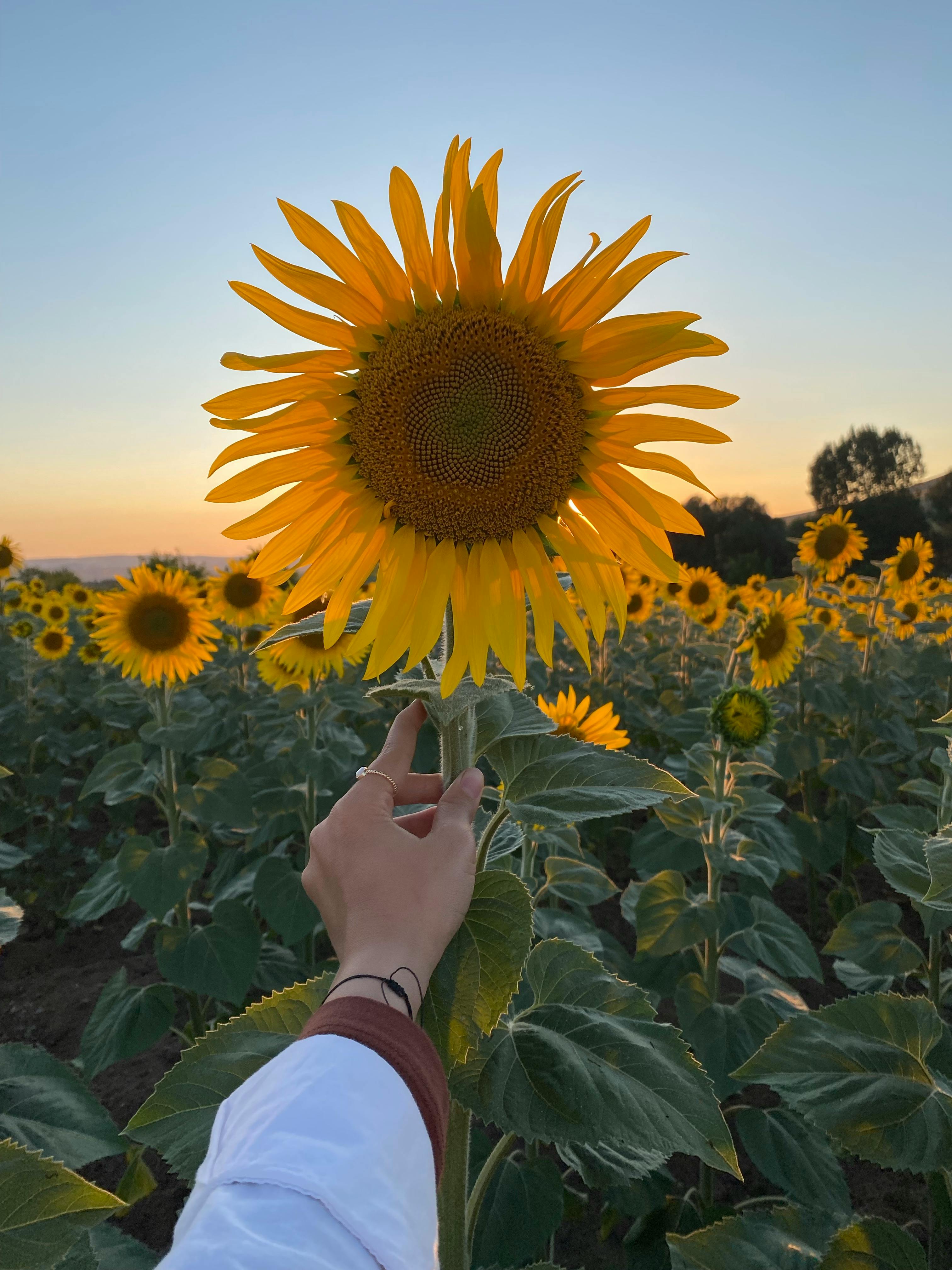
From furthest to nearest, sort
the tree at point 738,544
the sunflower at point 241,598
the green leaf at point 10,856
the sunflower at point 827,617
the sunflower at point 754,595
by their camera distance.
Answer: the tree at point 738,544 < the sunflower at point 827,617 < the sunflower at point 754,595 < the sunflower at point 241,598 < the green leaf at point 10,856

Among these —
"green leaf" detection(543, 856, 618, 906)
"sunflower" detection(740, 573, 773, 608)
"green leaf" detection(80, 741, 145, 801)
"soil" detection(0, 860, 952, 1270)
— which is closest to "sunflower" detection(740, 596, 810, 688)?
"soil" detection(0, 860, 952, 1270)

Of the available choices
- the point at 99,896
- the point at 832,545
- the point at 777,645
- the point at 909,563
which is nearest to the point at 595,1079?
the point at 99,896

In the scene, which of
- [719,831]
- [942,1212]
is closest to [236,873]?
[719,831]

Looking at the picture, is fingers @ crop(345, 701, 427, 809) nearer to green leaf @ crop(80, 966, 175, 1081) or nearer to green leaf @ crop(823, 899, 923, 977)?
green leaf @ crop(823, 899, 923, 977)

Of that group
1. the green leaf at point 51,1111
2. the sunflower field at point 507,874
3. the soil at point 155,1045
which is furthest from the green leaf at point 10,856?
the soil at point 155,1045

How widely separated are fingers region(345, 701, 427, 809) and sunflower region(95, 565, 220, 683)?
11.5 feet

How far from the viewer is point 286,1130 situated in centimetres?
90

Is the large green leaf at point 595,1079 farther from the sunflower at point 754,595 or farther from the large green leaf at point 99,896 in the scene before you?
the sunflower at point 754,595

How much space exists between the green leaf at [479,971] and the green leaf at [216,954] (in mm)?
2294

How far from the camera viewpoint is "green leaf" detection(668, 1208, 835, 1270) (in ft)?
6.34

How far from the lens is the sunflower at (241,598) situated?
21.3ft

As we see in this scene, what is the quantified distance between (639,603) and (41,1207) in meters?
9.11

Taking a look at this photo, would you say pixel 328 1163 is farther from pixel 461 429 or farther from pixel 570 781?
pixel 461 429

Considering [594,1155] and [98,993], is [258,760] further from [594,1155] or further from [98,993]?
[594,1155]
